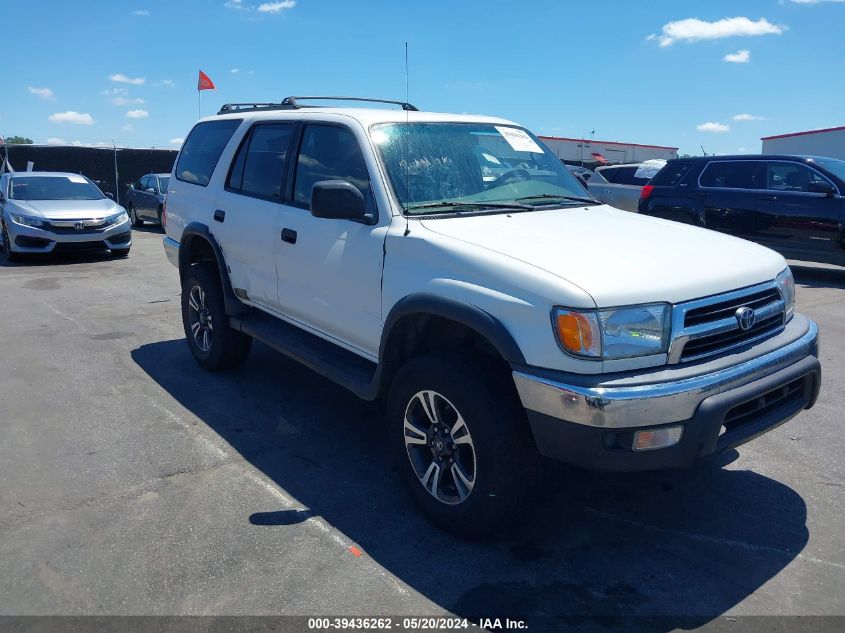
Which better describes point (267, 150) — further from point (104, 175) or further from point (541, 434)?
point (104, 175)

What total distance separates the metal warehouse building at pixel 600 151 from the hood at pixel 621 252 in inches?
959

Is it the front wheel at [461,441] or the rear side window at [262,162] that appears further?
the rear side window at [262,162]

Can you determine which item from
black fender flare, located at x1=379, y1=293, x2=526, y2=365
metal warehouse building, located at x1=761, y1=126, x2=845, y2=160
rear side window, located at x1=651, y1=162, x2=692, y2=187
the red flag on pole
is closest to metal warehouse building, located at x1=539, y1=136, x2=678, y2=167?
metal warehouse building, located at x1=761, y1=126, x2=845, y2=160

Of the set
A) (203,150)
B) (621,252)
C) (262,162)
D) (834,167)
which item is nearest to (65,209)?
(203,150)

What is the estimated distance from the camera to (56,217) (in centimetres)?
→ 1207

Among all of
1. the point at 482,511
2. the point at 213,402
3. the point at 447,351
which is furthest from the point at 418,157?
the point at 213,402

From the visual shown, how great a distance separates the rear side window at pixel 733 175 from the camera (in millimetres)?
10828

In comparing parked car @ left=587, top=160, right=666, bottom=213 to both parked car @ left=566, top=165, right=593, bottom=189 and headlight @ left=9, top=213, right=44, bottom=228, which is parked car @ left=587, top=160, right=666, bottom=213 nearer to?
parked car @ left=566, top=165, right=593, bottom=189

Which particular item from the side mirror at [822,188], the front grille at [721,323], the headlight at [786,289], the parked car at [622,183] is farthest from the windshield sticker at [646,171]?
the front grille at [721,323]

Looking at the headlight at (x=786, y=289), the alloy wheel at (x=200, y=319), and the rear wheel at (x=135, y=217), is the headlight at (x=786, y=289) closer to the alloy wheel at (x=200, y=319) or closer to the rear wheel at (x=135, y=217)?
the alloy wheel at (x=200, y=319)

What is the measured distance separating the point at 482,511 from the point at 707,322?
4.24 feet

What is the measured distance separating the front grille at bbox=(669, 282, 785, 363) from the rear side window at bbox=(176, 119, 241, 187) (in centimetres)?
389

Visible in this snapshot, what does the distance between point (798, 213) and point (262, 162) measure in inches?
328

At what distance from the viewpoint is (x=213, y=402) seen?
5.34 meters
